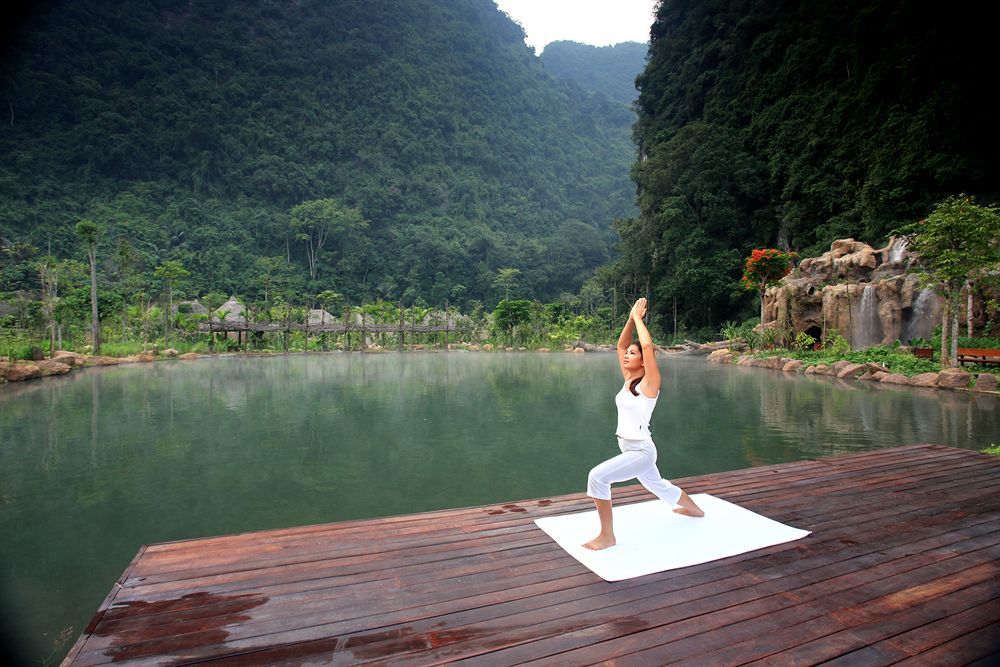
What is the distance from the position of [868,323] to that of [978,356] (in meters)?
4.60

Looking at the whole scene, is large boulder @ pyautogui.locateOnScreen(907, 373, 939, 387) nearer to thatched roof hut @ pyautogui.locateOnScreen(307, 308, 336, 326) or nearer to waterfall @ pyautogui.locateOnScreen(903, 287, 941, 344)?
waterfall @ pyautogui.locateOnScreen(903, 287, 941, 344)

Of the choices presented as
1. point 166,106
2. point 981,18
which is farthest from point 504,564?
point 166,106

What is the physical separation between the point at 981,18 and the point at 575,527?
2964mm

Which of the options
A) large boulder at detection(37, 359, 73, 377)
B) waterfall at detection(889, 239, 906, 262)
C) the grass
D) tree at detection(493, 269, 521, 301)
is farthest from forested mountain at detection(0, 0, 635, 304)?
waterfall at detection(889, 239, 906, 262)

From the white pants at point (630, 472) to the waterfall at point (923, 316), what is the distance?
15.3 meters

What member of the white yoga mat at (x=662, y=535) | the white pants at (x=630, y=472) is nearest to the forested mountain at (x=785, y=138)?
the white yoga mat at (x=662, y=535)

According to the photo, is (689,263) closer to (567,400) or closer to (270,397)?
(567,400)

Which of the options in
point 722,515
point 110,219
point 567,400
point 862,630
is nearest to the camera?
point 862,630

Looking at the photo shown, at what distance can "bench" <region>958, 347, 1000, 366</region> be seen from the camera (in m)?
10.8

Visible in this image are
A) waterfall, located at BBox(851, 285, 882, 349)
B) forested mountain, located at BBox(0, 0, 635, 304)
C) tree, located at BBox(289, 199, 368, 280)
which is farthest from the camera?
tree, located at BBox(289, 199, 368, 280)

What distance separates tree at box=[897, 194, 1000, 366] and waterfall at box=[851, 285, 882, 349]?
4.12 m

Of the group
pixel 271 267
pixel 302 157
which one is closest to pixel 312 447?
pixel 271 267

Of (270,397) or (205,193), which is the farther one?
(205,193)

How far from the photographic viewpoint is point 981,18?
7.15ft
